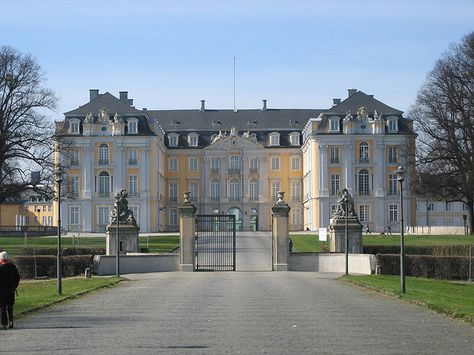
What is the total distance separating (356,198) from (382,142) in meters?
5.68

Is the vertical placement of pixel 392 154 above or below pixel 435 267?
above

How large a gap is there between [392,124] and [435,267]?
51976mm

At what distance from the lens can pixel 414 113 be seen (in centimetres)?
6431

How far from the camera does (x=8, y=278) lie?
58.7 ft

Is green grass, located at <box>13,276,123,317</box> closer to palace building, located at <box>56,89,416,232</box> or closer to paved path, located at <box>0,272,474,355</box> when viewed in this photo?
A: paved path, located at <box>0,272,474,355</box>

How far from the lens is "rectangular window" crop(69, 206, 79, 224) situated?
303 feet

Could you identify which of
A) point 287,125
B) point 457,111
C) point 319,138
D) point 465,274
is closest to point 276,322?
point 465,274

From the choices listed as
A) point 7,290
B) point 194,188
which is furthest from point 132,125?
point 7,290

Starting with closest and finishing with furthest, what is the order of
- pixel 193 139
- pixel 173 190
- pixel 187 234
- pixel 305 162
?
pixel 187 234
pixel 305 162
pixel 193 139
pixel 173 190

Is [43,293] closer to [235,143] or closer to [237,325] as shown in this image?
[237,325]

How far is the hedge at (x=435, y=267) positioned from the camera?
41.6 metres

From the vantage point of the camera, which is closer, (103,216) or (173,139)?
(103,216)

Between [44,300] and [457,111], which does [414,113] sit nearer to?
[457,111]

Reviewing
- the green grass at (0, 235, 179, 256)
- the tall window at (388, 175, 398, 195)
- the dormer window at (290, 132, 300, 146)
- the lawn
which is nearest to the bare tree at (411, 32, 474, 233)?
the lawn
